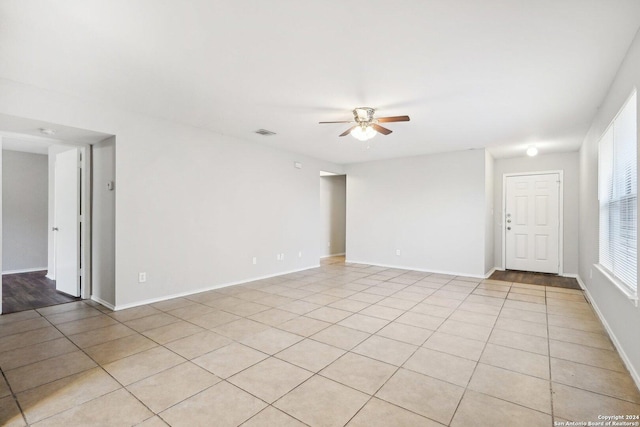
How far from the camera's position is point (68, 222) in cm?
448

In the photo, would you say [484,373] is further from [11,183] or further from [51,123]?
[11,183]

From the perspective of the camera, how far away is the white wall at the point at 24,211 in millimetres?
6188

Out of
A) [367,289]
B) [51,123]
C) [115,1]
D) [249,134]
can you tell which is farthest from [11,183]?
[367,289]

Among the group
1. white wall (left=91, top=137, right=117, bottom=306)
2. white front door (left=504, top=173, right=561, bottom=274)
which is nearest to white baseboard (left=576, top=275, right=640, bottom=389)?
white front door (left=504, top=173, right=561, bottom=274)

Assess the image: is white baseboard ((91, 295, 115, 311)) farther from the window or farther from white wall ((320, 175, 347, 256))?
white wall ((320, 175, 347, 256))

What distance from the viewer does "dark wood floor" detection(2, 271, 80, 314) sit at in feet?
13.0

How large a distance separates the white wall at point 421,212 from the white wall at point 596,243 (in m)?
1.64

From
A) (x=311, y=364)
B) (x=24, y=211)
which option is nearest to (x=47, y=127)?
(x=311, y=364)

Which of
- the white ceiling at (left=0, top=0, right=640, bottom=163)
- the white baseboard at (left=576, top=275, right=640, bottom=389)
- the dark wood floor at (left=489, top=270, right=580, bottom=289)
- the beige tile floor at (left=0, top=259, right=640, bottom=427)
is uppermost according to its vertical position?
the white ceiling at (left=0, top=0, right=640, bottom=163)

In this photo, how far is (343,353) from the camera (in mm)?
2646

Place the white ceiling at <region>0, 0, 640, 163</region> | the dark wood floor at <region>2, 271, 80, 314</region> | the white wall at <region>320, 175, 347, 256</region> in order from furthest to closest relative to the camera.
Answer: the white wall at <region>320, 175, 347, 256</region> < the dark wood floor at <region>2, 271, 80, 314</region> < the white ceiling at <region>0, 0, 640, 163</region>

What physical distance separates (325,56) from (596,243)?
3.95 metres

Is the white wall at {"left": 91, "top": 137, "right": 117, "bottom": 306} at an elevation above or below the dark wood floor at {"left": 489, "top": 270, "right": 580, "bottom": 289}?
above

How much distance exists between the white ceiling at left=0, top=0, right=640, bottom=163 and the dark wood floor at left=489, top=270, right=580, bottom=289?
2.78 m
